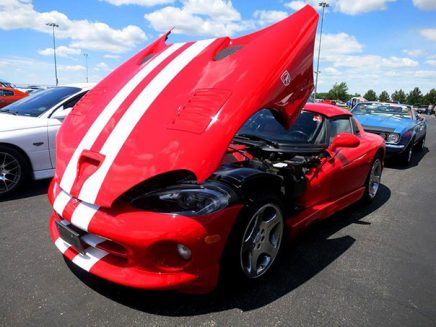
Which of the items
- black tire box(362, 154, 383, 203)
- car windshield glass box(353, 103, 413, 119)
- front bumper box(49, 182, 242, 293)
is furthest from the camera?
car windshield glass box(353, 103, 413, 119)

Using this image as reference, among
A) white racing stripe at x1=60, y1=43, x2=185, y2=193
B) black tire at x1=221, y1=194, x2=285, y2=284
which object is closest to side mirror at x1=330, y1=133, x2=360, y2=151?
black tire at x1=221, y1=194, x2=285, y2=284

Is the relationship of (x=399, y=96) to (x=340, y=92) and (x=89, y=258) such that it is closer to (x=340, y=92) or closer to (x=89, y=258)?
(x=340, y=92)

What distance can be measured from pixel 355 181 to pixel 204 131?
2491mm

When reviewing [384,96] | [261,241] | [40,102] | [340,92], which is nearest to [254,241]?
[261,241]

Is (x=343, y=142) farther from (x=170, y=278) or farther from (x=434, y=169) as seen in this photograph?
(x=434, y=169)

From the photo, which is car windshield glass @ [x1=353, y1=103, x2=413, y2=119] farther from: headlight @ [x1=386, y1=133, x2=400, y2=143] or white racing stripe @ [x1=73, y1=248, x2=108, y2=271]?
white racing stripe @ [x1=73, y1=248, x2=108, y2=271]

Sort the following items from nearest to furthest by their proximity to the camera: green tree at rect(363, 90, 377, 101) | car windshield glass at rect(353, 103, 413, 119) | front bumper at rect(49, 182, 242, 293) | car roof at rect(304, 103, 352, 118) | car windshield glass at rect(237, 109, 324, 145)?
front bumper at rect(49, 182, 242, 293) → car windshield glass at rect(237, 109, 324, 145) → car roof at rect(304, 103, 352, 118) → car windshield glass at rect(353, 103, 413, 119) → green tree at rect(363, 90, 377, 101)

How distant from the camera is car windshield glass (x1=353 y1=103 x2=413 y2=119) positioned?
896 centimetres

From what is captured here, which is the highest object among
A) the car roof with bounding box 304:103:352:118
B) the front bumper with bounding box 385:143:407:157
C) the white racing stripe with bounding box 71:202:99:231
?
the car roof with bounding box 304:103:352:118

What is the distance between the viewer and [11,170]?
429 centimetres

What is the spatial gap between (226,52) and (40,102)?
3.41m

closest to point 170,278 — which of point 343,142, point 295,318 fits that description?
point 295,318

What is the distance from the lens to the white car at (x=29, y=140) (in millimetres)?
4234

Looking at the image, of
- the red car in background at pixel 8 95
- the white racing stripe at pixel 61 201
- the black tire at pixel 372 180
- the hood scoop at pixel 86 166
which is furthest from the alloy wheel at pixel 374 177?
the red car in background at pixel 8 95
